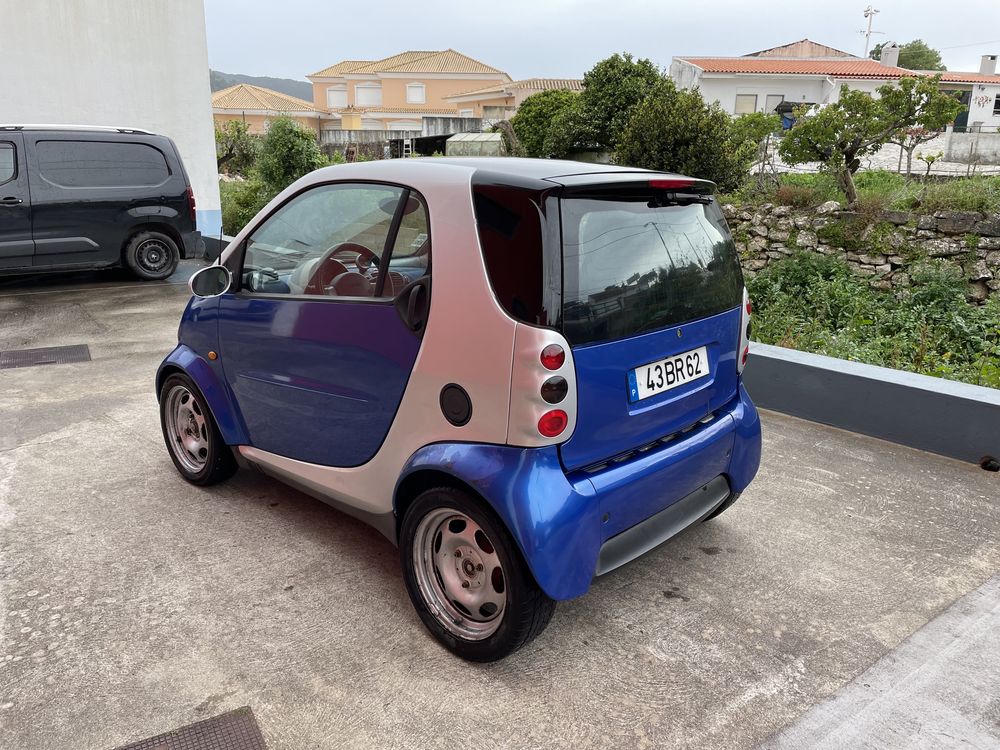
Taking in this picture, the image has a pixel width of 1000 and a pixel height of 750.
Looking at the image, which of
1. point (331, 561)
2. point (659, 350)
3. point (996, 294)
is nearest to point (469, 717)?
point (331, 561)

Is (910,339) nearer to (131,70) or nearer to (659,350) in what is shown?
(659,350)

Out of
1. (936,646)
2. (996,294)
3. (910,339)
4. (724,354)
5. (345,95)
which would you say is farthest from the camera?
(345,95)

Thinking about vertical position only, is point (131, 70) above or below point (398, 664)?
above

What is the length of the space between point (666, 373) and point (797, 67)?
5003cm

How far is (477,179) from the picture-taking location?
2.47 meters

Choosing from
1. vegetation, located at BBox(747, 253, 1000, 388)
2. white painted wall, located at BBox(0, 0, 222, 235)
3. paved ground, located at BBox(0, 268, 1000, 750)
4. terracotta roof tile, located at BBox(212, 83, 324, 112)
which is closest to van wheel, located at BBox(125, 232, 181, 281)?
white painted wall, located at BBox(0, 0, 222, 235)

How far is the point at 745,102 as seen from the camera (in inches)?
1789

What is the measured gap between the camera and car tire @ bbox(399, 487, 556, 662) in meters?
2.35

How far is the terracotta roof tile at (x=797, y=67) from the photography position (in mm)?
44031

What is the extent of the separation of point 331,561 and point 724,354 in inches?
71.9

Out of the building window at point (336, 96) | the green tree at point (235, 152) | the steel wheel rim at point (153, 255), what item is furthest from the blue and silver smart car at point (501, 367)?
the building window at point (336, 96)

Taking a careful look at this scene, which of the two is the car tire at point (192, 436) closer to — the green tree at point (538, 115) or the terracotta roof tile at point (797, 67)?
the green tree at point (538, 115)

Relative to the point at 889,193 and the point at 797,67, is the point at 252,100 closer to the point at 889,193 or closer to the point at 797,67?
the point at 797,67

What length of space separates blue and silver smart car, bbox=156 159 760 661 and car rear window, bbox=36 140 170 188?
688cm
